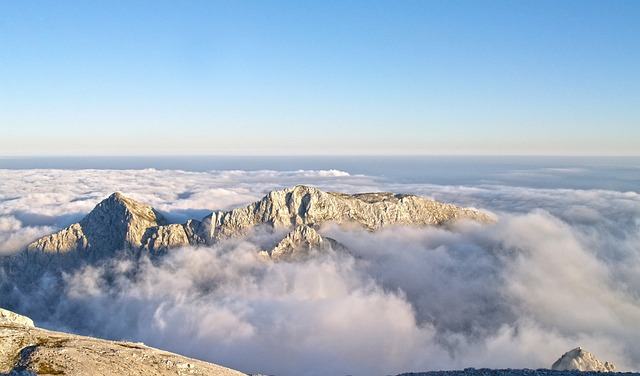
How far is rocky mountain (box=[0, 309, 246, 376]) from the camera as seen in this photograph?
1884 inches

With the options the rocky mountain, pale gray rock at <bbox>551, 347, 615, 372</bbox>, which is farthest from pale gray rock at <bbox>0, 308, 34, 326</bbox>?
pale gray rock at <bbox>551, 347, 615, 372</bbox>

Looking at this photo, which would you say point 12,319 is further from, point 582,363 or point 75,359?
point 582,363

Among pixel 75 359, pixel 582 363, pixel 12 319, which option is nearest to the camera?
pixel 75 359

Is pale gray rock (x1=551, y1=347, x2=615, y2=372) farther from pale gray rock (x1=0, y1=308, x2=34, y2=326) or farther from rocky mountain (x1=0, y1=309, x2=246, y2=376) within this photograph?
pale gray rock (x1=0, y1=308, x2=34, y2=326)

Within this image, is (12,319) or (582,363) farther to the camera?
(582,363)

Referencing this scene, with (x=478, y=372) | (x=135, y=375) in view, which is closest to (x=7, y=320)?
(x=135, y=375)

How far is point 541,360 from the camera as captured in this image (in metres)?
190

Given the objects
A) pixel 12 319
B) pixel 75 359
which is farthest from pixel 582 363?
pixel 12 319

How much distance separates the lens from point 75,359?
50.4m

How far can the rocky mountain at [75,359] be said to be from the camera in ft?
157

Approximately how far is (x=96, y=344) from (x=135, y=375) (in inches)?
514

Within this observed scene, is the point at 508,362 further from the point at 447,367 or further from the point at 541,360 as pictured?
the point at 447,367

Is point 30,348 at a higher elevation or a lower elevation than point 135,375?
higher

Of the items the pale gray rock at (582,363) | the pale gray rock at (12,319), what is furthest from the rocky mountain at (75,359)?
the pale gray rock at (582,363)
